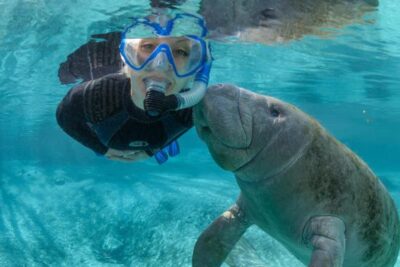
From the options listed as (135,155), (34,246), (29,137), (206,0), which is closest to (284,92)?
(206,0)

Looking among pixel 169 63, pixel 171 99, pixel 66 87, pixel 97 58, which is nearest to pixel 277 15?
pixel 97 58

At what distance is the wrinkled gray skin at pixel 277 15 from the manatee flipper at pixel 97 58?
2422 millimetres

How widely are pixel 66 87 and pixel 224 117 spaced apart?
58.3 feet

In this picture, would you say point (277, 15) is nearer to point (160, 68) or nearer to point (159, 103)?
point (160, 68)

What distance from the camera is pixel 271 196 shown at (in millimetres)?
3525

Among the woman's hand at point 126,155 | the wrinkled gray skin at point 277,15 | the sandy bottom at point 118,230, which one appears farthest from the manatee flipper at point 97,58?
the woman's hand at point 126,155

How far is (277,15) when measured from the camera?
984cm

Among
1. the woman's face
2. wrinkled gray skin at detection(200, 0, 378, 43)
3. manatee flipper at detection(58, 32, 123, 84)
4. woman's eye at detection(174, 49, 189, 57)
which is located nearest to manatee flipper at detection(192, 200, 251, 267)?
the woman's face

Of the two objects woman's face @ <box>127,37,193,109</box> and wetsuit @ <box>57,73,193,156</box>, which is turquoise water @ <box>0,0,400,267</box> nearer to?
wetsuit @ <box>57,73,193,156</box>

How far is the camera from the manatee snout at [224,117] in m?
2.93

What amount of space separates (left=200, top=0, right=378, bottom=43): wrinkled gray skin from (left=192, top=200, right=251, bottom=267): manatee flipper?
5435 millimetres

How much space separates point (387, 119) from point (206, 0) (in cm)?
3042

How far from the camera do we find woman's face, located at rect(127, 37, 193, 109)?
3557 mm

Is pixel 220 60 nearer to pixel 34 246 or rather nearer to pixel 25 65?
pixel 25 65
